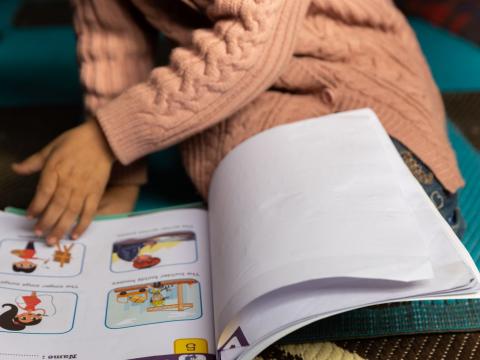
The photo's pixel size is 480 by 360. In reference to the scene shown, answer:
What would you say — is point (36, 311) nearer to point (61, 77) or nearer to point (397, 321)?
point (397, 321)

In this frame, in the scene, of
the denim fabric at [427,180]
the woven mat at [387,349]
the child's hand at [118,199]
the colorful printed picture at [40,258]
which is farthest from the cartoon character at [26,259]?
the denim fabric at [427,180]

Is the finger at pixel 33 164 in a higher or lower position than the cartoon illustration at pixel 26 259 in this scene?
higher

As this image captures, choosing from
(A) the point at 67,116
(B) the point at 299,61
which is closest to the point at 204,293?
(B) the point at 299,61

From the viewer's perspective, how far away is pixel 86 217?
72 centimetres

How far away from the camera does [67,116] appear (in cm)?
108

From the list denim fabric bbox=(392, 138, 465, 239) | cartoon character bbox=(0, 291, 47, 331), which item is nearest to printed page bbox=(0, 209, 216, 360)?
cartoon character bbox=(0, 291, 47, 331)

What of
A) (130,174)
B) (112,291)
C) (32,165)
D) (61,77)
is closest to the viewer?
(112,291)

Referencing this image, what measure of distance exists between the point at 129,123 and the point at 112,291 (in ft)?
0.64

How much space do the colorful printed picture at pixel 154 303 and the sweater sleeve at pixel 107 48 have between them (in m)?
0.26

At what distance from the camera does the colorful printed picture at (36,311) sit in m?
0.59

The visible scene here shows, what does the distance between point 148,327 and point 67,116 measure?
0.59 meters

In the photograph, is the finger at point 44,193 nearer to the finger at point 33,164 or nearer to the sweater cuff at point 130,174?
the finger at point 33,164

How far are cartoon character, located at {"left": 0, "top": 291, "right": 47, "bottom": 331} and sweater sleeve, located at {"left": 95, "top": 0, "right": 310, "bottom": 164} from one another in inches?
8.1

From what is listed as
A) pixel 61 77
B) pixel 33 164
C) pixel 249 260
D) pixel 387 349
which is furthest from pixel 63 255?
pixel 61 77
